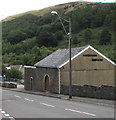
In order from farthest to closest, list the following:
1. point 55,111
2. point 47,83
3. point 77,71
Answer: point 47,83 → point 77,71 → point 55,111

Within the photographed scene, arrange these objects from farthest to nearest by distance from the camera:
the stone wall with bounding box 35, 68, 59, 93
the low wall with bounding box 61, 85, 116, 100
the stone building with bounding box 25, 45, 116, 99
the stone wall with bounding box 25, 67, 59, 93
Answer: the stone wall with bounding box 25, 67, 59, 93, the stone wall with bounding box 35, 68, 59, 93, the stone building with bounding box 25, 45, 116, 99, the low wall with bounding box 61, 85, 116, 100

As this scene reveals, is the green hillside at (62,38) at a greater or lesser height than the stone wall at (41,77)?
greater

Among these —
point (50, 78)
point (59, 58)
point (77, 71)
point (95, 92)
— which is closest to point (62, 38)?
point (59, 58)

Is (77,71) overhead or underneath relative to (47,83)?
overhead

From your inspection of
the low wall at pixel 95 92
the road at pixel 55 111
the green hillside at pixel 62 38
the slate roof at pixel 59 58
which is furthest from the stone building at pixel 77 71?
the green hillside at pixel 62 38

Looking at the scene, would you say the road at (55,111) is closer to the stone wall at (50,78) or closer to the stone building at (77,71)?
the stone building at (77,71)

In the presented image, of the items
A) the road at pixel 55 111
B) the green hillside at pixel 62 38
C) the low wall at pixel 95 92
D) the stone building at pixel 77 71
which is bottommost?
the road at pixel 55 111

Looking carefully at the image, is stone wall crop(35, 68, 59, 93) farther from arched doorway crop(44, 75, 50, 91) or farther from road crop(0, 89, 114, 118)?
road crop(0, 89, 114, 118)

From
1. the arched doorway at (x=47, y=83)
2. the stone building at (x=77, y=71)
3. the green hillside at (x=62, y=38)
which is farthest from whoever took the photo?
the green hillside at (x=62, y=38)

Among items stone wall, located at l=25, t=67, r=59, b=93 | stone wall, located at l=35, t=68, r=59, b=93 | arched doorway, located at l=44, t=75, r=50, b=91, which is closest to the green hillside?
stone wall, located at l=25, t=67, r=59, b=93

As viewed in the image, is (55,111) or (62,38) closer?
(55,111)

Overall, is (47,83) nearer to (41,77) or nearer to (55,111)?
(41,77)

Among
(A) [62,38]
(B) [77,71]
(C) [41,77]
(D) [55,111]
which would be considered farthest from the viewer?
(A) [62,38]

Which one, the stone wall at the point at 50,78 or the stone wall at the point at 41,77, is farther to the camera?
the stone wall at the point at 41,77
